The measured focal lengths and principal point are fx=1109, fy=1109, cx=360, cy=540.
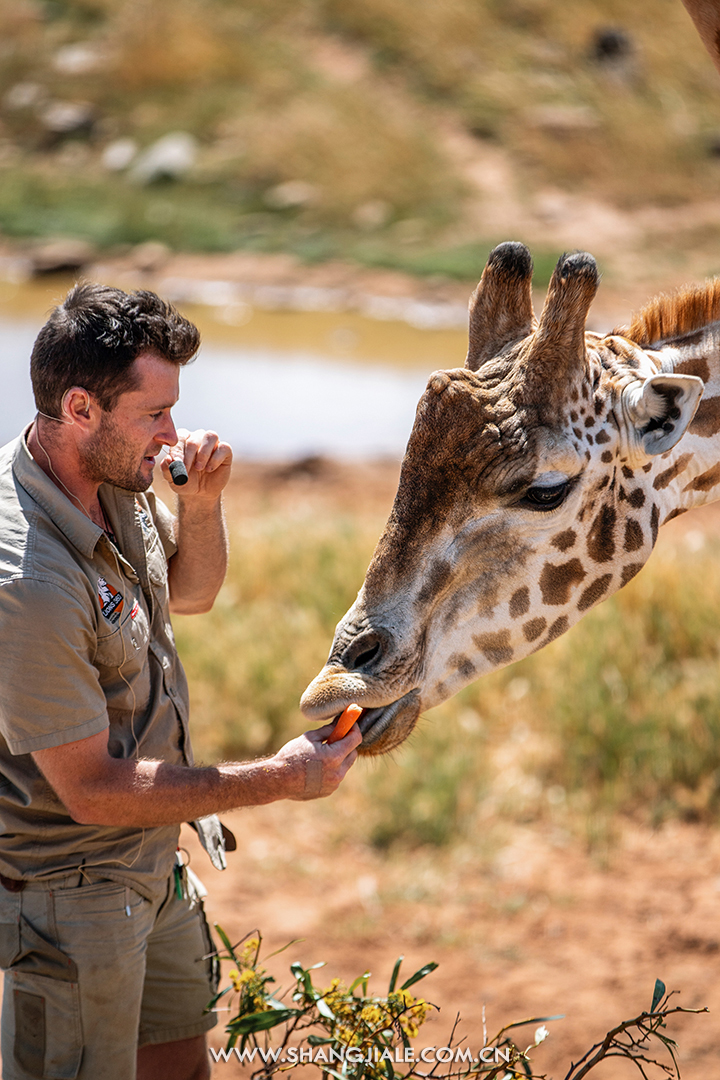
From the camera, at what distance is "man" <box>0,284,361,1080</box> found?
8.68 ft

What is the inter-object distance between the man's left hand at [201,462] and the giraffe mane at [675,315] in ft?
4.08

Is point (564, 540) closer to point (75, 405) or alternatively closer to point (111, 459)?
point (111, 459)

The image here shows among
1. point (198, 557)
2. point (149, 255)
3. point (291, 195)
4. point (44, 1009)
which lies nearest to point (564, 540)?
point (198, 557)

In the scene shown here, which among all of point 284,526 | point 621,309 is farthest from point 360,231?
point 284,526

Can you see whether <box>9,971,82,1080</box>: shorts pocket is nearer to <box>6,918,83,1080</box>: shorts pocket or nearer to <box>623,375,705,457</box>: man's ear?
<box>6,918,83,1080</box>: shorts pocket

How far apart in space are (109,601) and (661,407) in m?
1.53

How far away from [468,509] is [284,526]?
6.49m

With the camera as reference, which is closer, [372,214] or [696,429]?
[696,429]

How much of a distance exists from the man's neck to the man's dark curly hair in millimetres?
70

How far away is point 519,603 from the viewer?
122 inches

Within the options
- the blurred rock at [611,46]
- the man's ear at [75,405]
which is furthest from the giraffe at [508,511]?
the blurred rock at [611,46]

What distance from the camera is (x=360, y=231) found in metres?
24.8

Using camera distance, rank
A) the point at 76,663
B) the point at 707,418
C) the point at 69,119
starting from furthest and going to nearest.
A: the point at 69,119, the point at 707,418, the point at 76,663

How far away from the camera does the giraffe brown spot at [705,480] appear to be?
333cm
